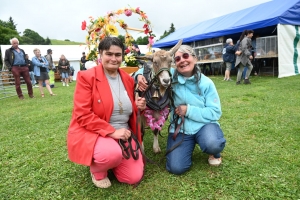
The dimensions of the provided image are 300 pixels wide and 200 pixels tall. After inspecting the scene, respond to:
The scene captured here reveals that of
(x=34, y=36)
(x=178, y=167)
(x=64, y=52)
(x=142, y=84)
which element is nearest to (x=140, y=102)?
(x=142, y=84)

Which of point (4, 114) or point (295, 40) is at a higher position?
point (295, 40)

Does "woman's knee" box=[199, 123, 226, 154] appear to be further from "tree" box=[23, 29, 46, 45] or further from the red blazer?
"tree" box=[23, 29, 46, 45]

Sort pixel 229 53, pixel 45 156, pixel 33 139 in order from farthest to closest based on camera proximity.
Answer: pixel 229 53, pixel 33 139, pixel 45 156

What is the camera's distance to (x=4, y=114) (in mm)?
7133

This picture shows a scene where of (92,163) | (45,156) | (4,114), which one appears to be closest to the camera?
(92,163)

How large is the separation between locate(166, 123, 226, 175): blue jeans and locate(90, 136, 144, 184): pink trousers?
0.41 meters

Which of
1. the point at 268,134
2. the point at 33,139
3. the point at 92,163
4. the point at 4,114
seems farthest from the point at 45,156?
the point at 4,114

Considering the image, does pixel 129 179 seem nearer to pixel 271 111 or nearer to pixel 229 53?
A: pixel 271 111

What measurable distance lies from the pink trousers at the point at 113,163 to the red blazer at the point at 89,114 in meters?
0.08

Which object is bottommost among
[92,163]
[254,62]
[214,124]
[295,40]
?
[92,163]

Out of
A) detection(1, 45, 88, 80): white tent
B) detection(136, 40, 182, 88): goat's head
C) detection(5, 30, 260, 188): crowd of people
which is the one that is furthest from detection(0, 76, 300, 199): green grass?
detection(1, 45, 88, 80): white tent

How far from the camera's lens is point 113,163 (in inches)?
101

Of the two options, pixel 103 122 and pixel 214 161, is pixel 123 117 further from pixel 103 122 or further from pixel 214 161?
pixel 214 161

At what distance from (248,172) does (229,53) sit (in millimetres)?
10082
